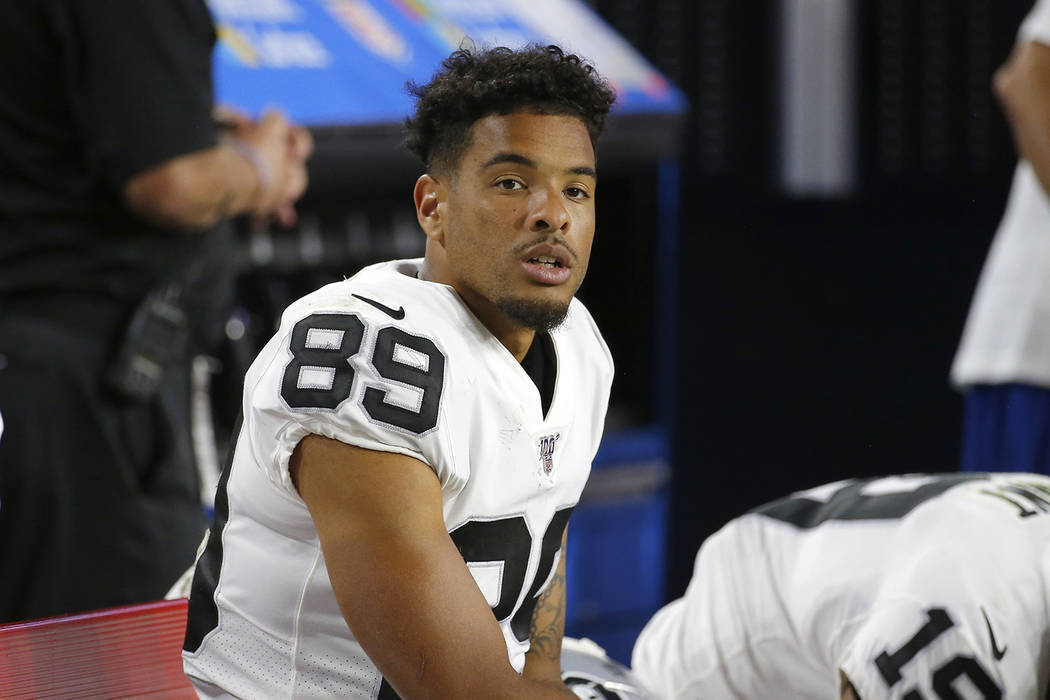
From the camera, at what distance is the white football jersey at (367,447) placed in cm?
83

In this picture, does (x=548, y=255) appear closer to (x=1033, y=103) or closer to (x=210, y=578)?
(x=210, y=578)

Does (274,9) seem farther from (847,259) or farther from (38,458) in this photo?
(847,259)

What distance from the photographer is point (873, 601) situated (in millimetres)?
1207

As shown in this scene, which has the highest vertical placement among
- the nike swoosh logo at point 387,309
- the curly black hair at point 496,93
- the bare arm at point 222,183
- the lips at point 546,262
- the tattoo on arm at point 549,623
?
the curly black hair at point 496,93

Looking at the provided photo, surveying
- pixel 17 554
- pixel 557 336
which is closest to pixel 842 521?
pixel 557 336

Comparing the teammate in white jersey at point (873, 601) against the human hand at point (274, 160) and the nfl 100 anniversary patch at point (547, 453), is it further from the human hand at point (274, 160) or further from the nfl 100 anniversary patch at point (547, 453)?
the human hand at point (274, 160)

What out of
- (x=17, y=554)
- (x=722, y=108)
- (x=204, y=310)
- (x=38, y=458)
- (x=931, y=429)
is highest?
(x=722, y=108)

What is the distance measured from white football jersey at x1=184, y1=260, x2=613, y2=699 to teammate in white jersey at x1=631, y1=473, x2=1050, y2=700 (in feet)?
0.97

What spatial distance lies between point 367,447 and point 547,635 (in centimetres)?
30

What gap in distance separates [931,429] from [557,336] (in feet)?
7.01

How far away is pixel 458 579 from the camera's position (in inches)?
32.4

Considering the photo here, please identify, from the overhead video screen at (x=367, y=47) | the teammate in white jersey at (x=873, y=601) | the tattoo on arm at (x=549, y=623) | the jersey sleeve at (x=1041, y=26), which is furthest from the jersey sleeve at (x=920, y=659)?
the overhead video screen at (x=367, y=47)

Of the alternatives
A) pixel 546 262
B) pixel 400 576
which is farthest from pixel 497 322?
pixel 400 576

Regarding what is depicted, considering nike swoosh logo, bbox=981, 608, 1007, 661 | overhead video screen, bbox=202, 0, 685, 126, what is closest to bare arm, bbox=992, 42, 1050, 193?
overhead video screen, bbox=202, 0, 685, 126
